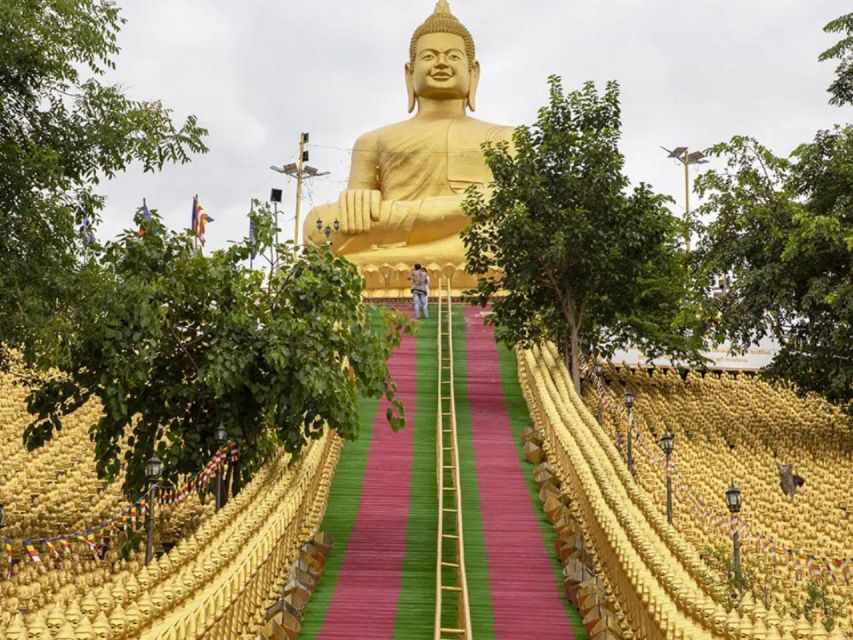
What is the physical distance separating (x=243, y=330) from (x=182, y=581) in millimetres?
4568

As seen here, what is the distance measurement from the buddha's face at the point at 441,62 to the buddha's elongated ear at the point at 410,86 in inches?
21.7

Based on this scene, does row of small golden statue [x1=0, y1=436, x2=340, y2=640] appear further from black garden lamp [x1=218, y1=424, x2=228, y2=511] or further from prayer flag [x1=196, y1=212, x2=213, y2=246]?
prayer flag [x1=196, y1=212, x2=213, y2=246]

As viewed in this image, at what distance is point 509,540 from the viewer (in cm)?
1205

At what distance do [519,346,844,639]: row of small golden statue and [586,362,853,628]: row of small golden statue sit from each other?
95 cm

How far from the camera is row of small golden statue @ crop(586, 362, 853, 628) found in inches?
441

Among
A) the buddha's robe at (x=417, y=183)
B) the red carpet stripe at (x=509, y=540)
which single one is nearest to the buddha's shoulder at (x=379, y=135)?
the buddha's robe at (x=417, y=183)

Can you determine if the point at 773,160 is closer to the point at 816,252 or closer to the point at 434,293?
the point at 816,252

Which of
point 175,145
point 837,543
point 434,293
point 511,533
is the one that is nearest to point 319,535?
point 511,533

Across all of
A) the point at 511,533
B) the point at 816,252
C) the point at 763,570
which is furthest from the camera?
the point at 816,252

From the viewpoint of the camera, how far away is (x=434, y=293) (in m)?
26.4

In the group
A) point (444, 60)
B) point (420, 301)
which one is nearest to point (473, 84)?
point (444, 60)

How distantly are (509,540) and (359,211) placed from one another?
15.4m

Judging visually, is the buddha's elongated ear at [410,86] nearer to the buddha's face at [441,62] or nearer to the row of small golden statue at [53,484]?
the buddha's face at [441,62]

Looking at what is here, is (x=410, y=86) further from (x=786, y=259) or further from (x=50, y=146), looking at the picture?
(x=50, y=146)
